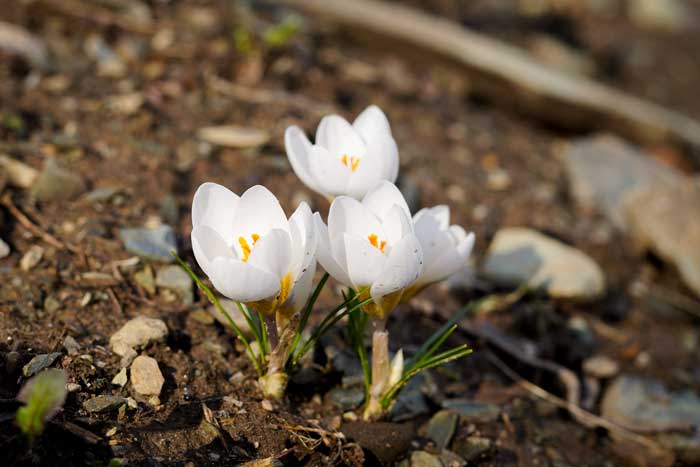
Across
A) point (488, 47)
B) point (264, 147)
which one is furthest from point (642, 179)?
point (264, 147)

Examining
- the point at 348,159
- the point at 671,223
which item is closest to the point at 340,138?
the point at 348,159

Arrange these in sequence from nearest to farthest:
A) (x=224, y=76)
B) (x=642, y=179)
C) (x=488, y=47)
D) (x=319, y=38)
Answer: (x=224, y=76) → (x=642, y=179) → (x=319, y=38) → (x=488, y=47)

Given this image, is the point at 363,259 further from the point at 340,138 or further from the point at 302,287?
the point at 340,138

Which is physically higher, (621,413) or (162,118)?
(162,118)

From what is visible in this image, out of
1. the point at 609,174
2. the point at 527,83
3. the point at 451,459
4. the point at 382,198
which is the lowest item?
the point at 451,459

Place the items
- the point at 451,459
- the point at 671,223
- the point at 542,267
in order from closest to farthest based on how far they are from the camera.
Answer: the point at 451,459 → the point at 542,267 → the point at 671,223

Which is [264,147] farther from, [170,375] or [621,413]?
[621,413]
